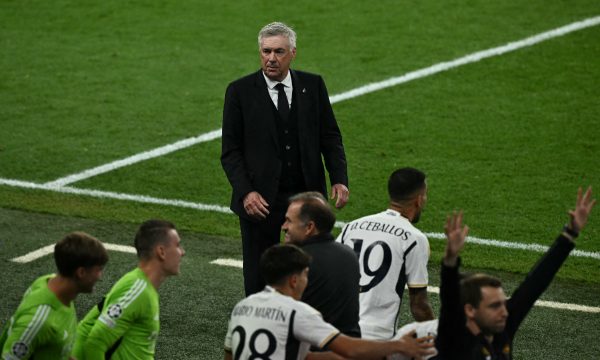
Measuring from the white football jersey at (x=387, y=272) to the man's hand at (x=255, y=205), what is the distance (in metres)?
1.05

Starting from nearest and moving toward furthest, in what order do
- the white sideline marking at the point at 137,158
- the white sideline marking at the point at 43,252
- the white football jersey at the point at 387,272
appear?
the white football jersey at the point at 387,272 < the white sideline marking at the point at 43,252 < the white sideline marking at the point at 137,158

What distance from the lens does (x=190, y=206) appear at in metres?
12.1

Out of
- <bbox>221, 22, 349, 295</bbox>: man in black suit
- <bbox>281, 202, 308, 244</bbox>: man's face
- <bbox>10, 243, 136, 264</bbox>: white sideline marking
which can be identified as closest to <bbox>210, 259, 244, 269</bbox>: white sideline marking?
<bbox>10, 243, 136, 264</bbox>: white sideline marking

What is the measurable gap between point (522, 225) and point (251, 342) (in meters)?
5.97

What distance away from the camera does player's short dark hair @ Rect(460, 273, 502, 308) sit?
6141 mm

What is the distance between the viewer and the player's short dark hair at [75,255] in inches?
241

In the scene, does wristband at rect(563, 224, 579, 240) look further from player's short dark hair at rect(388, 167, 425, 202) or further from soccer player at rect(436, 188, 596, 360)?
player's short dark hair at rect(388, 167, 425, 202)

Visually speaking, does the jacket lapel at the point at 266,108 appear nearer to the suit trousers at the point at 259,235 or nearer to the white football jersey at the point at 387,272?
the suit trousers at the point at 259,235

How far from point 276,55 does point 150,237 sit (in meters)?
2.42

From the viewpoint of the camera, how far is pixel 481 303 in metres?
6.12

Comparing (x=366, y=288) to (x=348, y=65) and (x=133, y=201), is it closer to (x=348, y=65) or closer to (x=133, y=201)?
(x=133, y=201)

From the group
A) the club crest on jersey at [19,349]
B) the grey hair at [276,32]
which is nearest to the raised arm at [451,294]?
the club crest on jersey at [19,349]

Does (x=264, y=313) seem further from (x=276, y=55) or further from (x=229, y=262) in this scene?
(x=229, y=262)

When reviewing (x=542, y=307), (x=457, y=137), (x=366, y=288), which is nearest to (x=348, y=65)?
(x=457, y=137)
